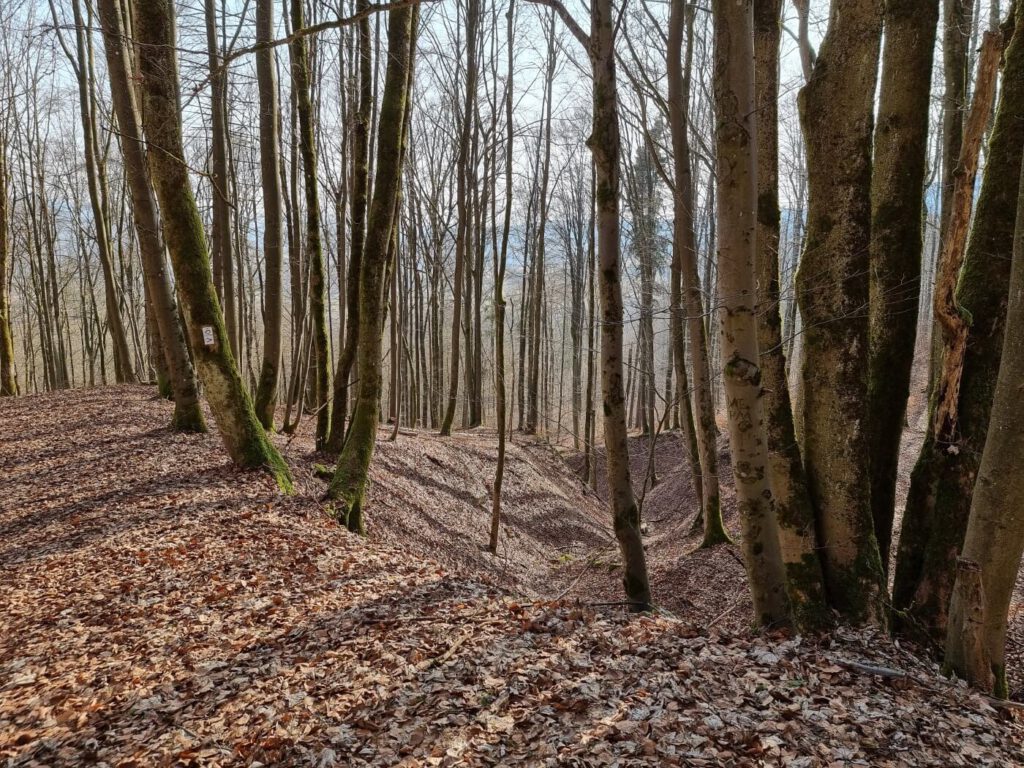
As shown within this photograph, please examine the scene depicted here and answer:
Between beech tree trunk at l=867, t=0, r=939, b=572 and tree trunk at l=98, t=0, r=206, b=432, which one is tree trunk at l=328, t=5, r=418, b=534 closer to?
tree trunk at l=98, t=0, r=206, b=432

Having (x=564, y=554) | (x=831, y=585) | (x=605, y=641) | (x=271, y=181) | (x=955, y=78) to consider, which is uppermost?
(x=955, y=78)

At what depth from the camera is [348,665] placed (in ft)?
12.1

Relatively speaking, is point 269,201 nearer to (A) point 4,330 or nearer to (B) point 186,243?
(B) point 186,243

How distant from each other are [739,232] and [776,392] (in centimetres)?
140

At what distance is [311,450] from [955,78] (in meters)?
11.0

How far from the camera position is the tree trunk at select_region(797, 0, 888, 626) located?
4094 mm

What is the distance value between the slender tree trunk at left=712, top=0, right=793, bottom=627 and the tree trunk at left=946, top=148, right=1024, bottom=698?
1.15 m

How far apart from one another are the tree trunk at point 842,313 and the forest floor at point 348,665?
1.78 feet

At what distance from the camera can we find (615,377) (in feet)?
16.5

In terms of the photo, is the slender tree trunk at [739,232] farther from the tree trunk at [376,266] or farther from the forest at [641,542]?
the tree trunk at [376,266]

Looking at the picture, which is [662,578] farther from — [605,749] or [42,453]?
[42,453]

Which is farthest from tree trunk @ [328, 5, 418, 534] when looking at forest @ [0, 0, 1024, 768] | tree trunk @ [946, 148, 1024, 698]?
tree trunk @ [946, 148, 1024, 698]

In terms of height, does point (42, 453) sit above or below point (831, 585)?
above

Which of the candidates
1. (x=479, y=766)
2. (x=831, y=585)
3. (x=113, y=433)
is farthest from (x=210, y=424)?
(x=831, y=585)
